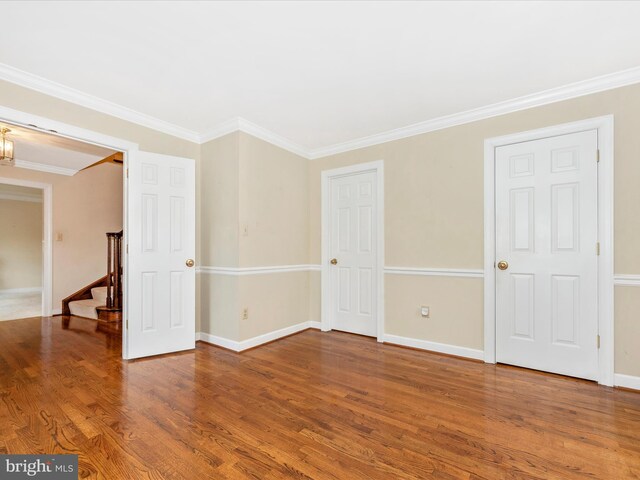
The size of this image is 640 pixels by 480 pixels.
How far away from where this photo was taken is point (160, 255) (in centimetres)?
323

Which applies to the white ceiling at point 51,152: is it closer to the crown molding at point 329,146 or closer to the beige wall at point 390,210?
the crown molding at point 329,146

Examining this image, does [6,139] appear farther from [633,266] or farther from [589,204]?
[633,266]

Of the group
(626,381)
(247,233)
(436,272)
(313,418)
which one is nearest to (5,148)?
(247,233)

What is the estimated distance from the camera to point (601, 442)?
5.71 feet

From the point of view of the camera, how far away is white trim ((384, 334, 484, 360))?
305 centimetres

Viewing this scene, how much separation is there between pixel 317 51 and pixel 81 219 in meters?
5.40

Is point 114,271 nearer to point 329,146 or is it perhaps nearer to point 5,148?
point 5,148

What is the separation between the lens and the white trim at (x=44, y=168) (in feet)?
15.5

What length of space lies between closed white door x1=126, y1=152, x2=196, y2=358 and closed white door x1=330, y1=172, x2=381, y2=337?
70.0 inches

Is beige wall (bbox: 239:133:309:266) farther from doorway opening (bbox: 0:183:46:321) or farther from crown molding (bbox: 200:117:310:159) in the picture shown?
doorway opening (bbox: 0:183:46:321)

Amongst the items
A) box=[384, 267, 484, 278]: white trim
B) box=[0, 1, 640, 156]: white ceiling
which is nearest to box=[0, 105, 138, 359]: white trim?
box=[0, 1, 640, 156]: white ceiling

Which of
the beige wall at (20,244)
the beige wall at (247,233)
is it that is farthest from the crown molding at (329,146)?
the beige wall at (20,244)

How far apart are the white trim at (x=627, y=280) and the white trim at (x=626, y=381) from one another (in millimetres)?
711

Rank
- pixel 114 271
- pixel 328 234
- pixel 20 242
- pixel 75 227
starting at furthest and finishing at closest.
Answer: pixel 20 242 → pixel 75 227 → pixel 114 271 → pixel 328 234
